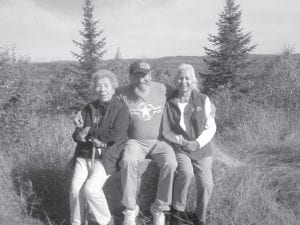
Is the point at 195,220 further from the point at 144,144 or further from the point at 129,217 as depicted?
the point at 144,144

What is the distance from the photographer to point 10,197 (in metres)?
4.22

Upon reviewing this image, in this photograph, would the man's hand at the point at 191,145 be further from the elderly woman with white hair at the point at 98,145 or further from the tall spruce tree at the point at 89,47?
the tall spruce tree at the point at 89,47

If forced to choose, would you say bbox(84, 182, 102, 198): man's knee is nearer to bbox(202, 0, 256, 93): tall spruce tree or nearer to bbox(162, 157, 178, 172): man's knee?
bbox(162, 157, 178, 172): man's knee

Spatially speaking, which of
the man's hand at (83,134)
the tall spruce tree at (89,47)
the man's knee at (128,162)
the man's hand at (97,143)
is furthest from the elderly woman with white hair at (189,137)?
the tall spruce tree at (89,47)

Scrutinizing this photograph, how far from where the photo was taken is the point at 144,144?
4.06m

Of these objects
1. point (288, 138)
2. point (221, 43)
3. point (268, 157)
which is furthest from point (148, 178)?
point (221, 43)

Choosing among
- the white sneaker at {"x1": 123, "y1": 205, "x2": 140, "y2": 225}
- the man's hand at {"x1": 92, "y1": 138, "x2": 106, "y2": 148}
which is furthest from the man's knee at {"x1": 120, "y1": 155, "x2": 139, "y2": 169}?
the white sneaker at {"x1": 123, "y1": 205, "x2": 140, "y2": 225}

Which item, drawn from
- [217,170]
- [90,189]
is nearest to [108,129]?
[90,189]

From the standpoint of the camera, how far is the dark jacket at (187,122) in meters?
4.13

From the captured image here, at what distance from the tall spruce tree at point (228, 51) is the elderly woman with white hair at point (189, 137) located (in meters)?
24.4

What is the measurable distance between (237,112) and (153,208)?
15.5 feet

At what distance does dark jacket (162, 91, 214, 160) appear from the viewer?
4129mm

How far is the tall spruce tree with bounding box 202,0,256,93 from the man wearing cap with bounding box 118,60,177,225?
80.4 feet

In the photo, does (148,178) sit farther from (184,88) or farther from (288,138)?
(288,138)
